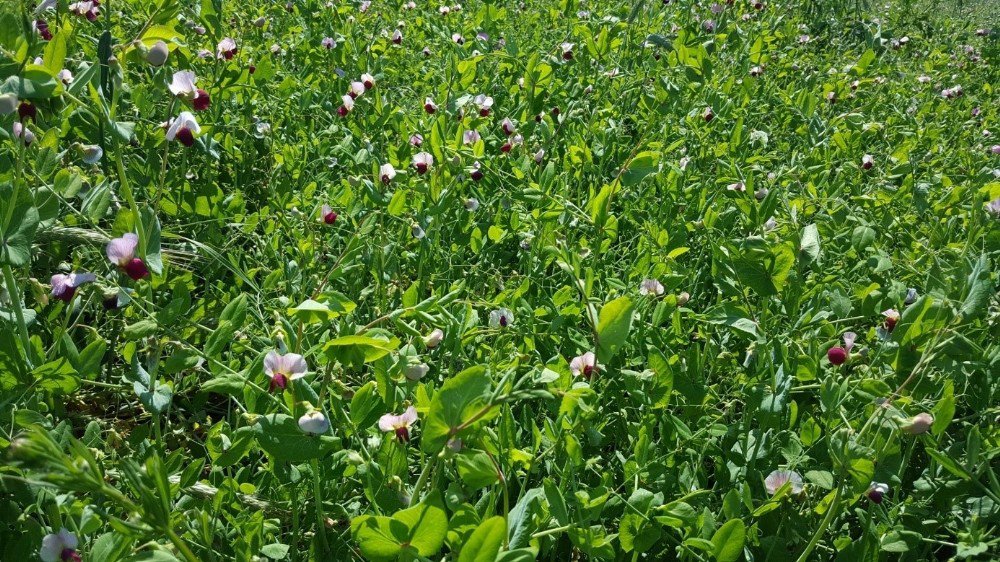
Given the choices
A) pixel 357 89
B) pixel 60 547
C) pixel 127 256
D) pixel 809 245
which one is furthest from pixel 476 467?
pixel 357 89

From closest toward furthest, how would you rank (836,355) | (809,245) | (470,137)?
(836,355), (809,245), (470,137)

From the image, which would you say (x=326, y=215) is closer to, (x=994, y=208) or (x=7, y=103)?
(x=7, y=103)

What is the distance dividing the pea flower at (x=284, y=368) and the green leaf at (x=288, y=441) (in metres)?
0.05

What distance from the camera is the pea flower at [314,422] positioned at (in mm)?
1032

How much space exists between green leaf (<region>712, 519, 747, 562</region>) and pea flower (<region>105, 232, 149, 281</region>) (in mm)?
1014

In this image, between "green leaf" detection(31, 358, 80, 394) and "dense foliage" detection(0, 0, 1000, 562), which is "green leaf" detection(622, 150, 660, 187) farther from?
"green leaf" detection(31, 358, 80, 394)

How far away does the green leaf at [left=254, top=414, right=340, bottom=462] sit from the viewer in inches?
42.7

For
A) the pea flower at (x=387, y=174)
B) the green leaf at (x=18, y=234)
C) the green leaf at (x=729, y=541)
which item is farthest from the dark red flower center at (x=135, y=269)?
the green leaf at (x=729, y=541)

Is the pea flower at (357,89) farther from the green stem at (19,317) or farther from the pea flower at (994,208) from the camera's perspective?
the pea flower at (994,208)

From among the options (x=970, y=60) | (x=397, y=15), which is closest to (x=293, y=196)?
(x=397, y=15)

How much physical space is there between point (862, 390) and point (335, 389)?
1.00m

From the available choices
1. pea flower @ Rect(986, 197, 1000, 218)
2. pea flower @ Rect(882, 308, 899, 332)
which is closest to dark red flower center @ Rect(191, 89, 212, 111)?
pea flower @ Rect(882, 308, 899, 332)

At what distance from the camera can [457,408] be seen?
3.09 ft

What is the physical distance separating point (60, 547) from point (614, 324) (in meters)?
0.84
